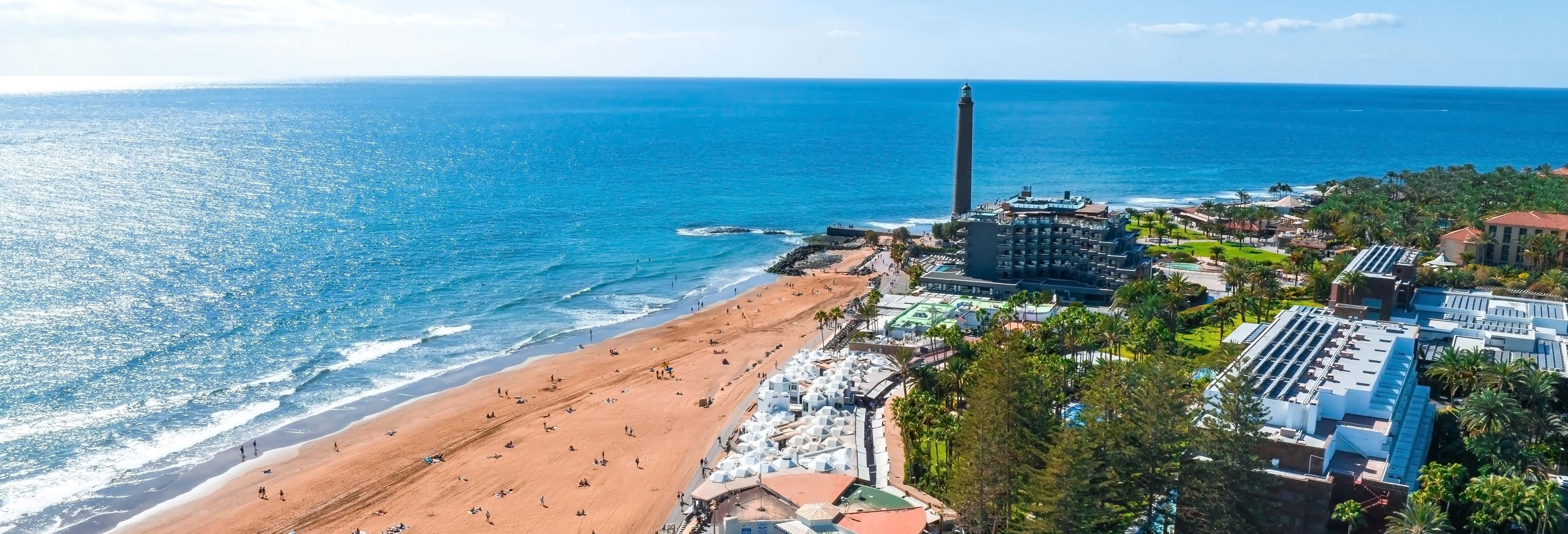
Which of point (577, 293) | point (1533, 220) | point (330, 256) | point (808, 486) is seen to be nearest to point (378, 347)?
point (577, 293)

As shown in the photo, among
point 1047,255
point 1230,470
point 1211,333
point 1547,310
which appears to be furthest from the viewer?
point 1047,255

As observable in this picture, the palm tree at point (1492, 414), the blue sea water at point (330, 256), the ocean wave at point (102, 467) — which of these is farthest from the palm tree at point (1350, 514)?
the ocean wave at point (102, 467)

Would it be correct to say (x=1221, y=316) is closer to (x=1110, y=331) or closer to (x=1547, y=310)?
(x=1110, y=331)

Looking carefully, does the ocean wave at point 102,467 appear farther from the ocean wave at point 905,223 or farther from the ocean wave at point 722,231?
the ocean wave at point 905,223

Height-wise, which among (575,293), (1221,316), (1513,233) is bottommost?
(575,293)

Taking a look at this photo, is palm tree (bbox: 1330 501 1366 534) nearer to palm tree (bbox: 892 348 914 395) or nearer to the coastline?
palm tree (bbox: 892 348 914 395)

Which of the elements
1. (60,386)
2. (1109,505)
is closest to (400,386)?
(60,386)

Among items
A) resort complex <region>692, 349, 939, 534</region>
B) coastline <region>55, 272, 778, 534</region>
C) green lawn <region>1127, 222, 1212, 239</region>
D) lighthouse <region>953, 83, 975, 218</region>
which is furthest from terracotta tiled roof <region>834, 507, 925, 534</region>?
green lawn <region>1127, 222, 1212, 239</region>

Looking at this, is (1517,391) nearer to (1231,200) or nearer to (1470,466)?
(1470,466)
